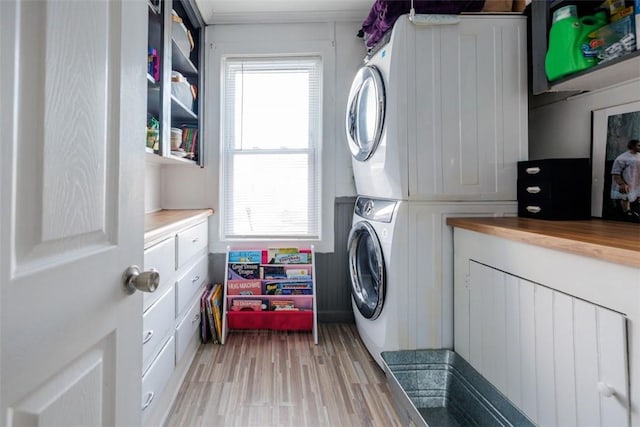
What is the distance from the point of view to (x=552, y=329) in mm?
1007

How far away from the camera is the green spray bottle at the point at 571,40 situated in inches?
49.7

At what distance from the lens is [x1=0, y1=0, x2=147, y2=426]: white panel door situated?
422 millimetres

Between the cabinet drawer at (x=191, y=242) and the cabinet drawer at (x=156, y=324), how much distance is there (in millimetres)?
207

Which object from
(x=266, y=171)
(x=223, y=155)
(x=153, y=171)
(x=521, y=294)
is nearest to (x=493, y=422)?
(x=521, y=294)

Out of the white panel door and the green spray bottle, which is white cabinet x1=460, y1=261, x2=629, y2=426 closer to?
the green spray bottle

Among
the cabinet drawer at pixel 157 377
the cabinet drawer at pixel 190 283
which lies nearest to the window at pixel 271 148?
the cabinet drawer at pixel 190 283

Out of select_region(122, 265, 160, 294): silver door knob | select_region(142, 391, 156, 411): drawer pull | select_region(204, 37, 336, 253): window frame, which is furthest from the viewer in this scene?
select_region(204, 37, 336, 253): window frame

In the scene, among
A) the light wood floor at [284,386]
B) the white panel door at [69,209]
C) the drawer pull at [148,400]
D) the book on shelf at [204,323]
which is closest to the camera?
the white panel door at [69,209]

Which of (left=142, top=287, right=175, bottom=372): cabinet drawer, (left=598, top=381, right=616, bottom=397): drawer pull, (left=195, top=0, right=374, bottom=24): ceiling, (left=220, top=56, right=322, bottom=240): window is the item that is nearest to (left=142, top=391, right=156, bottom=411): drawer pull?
(left=142, top=287, right=175, bottom=372): cabinet drawer

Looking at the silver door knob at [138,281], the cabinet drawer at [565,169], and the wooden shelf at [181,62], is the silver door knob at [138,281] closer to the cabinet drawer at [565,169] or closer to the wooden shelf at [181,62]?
the cabinet drawer at [565,169]

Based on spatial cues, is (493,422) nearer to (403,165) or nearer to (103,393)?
(403,165)

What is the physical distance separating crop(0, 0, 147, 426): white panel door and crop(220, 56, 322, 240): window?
1.73m

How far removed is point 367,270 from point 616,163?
1368 millimetres

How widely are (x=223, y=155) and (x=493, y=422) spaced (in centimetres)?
235
